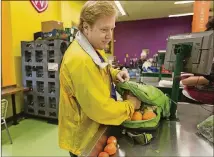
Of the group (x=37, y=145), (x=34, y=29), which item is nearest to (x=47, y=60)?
(x=34, y=29)

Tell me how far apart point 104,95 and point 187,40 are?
746 millimetres

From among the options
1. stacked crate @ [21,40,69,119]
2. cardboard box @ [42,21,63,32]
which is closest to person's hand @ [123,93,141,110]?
stacked crate @ [21,40,69,119]

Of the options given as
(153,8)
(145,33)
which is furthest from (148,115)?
(145,33)

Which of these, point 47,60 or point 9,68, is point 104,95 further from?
point 9,68

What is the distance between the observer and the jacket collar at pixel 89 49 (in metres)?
0.89

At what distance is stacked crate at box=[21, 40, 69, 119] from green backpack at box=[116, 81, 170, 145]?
2.61 metres

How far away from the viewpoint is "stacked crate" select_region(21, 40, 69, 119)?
346 cm

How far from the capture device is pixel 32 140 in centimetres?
285

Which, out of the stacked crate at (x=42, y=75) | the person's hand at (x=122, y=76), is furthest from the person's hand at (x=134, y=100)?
the stacked crate at (x=42, y=75)

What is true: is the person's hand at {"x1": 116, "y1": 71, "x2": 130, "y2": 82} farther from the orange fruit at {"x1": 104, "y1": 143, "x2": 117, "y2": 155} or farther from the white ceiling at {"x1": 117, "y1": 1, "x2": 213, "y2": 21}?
the white ceiling at {"x1": 117, "y1": 1, "x2": 213, "y2": 21}

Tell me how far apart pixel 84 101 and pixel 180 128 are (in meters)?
0.63

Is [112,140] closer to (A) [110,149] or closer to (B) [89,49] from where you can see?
(A) [110,149]

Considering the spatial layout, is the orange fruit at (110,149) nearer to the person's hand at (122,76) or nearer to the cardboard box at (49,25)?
the person's hand at (122,76)

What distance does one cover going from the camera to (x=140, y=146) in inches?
35.0
